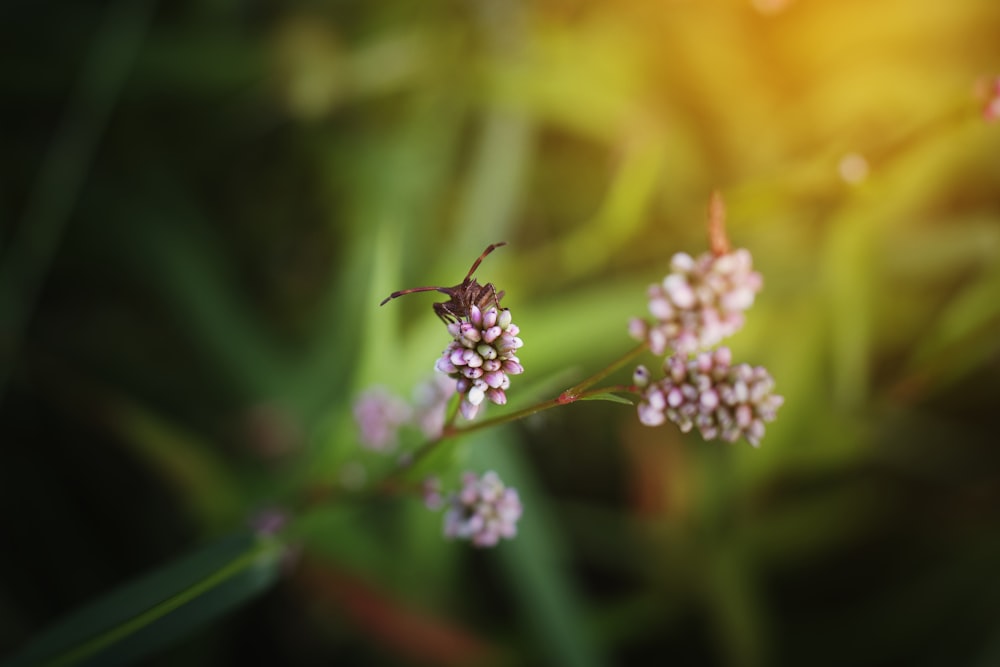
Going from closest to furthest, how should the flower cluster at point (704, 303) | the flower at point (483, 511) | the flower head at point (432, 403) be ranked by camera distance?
the flower cluster at point (704, 303) → the flower at point (483, 511) → the flower head at point (432, 403)

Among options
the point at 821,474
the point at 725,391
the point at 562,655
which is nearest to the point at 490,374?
the point at 725,391

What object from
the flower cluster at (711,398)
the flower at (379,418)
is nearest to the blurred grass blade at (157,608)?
the flower at (379,418)

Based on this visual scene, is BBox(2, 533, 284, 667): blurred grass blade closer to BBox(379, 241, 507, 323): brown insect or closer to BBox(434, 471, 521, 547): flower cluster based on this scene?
BBox(434, 471, 521, 547): flower cluster

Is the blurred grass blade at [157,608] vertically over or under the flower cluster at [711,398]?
under

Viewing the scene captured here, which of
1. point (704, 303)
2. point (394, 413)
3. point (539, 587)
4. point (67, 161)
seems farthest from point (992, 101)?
point (67, 161)

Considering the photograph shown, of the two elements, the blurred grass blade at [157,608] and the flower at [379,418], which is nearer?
the blurred grass blade at [157,608]

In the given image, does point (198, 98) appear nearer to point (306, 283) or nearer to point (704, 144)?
point (306, 283)

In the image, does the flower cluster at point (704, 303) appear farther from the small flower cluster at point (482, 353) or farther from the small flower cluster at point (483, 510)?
the small flower cluster at point (483, 510)

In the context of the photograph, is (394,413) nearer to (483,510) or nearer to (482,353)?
(483,510)
